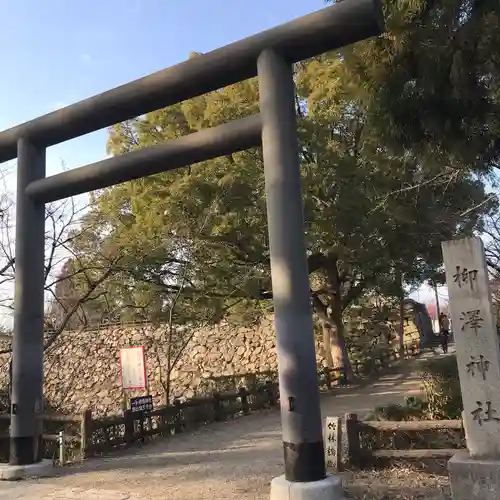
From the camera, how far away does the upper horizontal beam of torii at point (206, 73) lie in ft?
17.1

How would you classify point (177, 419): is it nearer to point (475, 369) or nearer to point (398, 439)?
point (398, 439)

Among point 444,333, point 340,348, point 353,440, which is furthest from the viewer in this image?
point 444,333

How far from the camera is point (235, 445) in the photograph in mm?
8633

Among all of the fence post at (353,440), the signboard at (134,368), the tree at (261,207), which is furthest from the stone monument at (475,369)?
the signboard at (134,368)

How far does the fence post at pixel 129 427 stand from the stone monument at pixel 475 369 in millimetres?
6094

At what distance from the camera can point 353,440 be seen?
19.4 ft

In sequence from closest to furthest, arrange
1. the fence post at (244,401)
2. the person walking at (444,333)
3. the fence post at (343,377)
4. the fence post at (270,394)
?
1. the fence post at (244,401)
2. the fence post at (270,394)
3. the fence post at (343,377)
4. the person walking at (444,333)

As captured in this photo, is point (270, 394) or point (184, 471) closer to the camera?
point (184, 471)

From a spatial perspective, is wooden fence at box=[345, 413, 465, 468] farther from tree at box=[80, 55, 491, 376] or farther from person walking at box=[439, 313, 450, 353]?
person walking at box=[439, 313, 450, 353]

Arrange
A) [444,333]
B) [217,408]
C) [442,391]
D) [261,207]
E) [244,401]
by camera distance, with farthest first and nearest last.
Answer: [444,333]
[244,401]
[261,207]
[217,408]
[442,391]

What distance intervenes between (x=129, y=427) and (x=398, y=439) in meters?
4.95

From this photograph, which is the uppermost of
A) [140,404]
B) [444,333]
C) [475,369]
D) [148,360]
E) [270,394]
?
[444,333]

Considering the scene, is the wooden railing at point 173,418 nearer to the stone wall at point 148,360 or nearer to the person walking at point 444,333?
the stone wall at point 148,360

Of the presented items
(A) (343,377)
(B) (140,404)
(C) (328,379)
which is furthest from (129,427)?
(A) (343,377)
